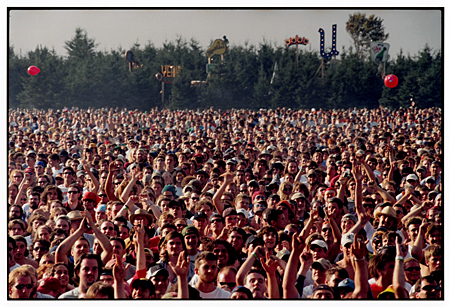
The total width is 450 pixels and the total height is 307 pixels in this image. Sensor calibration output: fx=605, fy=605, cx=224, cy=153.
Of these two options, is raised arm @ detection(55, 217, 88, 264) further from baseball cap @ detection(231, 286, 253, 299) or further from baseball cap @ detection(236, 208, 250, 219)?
baseball cap @ detection(236, 208, 250, 219)

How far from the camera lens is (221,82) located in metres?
51.4

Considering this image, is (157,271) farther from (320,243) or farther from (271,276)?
(320,243)

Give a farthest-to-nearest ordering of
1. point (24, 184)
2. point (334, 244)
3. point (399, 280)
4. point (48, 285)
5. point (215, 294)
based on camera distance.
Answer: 1. point (24, 184)
2. point (334, 244)
3. point (48, 285)
4. point (215, 294)
5. point (399, 280)

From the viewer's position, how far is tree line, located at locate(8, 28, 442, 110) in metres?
48.2

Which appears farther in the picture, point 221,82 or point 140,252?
point 221,82

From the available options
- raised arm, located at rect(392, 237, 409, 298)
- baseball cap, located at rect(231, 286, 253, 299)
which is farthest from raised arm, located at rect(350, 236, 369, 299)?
baseball cap, located at rect(231, 286, 253, 299)

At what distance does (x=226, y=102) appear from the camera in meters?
51.5

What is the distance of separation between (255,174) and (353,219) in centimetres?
414

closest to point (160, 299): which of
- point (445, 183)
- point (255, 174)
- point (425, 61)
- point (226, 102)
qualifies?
point (445, 183)

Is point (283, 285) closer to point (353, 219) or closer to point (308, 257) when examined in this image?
point (308, 257)

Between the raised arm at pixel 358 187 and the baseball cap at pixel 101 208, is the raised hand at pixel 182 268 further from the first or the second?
the baseball cap at pixel 101 208

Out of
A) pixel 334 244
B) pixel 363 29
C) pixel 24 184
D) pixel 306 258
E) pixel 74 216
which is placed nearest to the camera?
pixel 306 258

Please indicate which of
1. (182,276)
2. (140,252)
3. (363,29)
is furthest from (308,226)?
(363,29)

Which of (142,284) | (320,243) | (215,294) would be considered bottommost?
(215,294)
